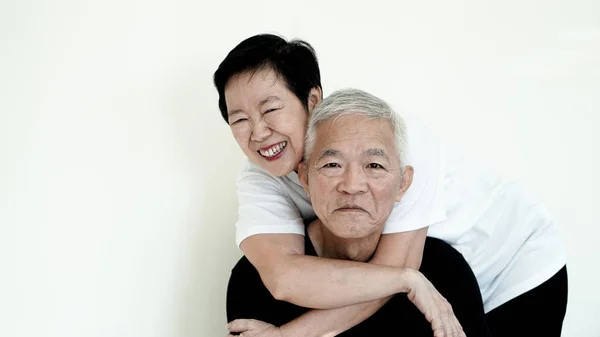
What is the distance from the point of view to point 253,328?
1.89m

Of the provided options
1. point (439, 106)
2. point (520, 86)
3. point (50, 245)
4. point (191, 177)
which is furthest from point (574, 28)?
point (50, 245)

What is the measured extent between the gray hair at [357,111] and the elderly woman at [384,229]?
57mm

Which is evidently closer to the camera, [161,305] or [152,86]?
[161,305]

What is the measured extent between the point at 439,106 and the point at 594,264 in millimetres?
1006

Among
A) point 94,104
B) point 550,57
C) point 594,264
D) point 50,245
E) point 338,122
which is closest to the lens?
point 338,122

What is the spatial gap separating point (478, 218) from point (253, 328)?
0.74 m

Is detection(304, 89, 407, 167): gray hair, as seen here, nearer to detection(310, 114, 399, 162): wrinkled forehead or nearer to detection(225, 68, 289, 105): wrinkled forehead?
detection(310, 114, 399, 162): wrinkled forehead

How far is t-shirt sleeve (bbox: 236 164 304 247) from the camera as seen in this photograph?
196 cm

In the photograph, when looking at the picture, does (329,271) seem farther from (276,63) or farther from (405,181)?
(276,63)

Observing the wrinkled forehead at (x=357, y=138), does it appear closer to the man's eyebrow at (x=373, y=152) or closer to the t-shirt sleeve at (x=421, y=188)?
the man's eyebrow at (x=373, y=152)

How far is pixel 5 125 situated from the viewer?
2346 mm

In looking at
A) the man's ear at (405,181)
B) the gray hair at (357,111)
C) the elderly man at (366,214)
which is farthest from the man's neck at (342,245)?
the gray hair at (357,111)

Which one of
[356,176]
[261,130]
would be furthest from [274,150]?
[356,176]

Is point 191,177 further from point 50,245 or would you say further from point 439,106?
point 439,106
